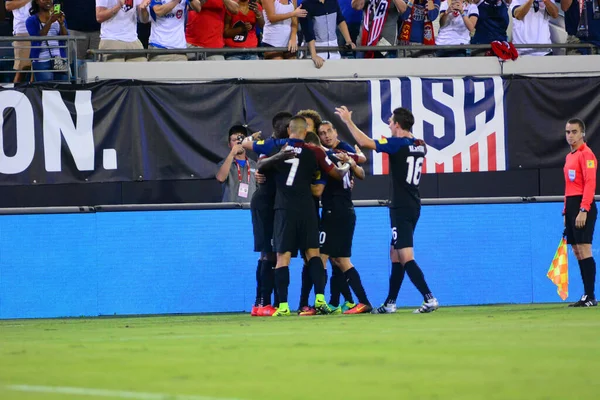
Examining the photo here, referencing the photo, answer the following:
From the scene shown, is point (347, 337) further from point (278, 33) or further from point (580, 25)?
point (580, 25)

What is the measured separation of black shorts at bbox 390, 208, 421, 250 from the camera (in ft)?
37.4

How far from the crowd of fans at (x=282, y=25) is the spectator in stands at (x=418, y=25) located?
16 mm

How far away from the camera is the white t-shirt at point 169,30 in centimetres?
1591

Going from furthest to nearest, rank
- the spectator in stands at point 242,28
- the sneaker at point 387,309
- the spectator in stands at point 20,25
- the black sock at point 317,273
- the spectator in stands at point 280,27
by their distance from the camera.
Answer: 1. the spectator in stands at point 242,28
2. the spectator in stands at point 280,27
3. the spectator in stands at point 20,25
4. the sneaker at point 387,309
5. the black sock at point 317,273

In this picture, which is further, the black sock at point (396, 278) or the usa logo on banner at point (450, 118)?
the usa logo on banner at point (450, 118)

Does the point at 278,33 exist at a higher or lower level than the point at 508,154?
higher

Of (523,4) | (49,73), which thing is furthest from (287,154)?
(523,4)

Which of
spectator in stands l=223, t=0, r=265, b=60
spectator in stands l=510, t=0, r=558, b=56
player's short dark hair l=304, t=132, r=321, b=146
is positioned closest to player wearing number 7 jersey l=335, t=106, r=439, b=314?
player's short dark hair l=304, t=132, r=321, b=146

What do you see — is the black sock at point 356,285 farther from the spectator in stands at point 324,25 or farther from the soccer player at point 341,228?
the spectator in stands at point 324,25

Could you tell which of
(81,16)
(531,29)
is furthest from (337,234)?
(531,29)

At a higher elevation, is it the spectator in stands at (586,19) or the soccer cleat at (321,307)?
the spectator in stands at (586,19)

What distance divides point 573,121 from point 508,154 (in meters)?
3.26

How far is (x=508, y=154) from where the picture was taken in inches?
619

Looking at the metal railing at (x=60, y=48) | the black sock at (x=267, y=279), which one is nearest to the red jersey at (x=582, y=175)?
the black sock at (x=267, y=279)
